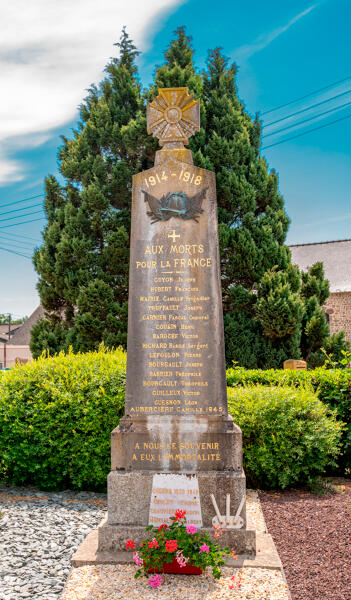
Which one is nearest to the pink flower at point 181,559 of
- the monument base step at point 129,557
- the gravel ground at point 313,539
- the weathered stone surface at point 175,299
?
the monument base step at point 129,557

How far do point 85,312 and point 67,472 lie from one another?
247 inches

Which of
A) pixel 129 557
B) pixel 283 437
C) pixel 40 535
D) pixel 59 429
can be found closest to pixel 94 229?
pixel 59 429

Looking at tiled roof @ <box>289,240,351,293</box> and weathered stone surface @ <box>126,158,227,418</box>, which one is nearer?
weathered stone surface @ <box>126,158,227,418</box>

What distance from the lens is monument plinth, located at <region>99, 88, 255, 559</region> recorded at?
4.22 meters

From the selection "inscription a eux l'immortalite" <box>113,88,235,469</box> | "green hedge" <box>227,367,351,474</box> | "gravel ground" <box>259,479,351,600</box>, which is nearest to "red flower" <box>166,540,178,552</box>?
"inscription a eux l'immortalite" <box>113,88,235,469</box>

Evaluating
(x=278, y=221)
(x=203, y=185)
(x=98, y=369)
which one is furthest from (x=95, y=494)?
(x=278, y=221)

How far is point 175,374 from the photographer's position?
178 inches

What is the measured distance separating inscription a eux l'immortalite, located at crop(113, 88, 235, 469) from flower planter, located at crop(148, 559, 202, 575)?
847 millimetres

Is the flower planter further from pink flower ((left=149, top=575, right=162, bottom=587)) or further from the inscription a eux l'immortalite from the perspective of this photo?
the inscription a eux l'immortalite

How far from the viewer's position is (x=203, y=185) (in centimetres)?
479

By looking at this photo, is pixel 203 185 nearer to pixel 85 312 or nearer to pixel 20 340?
pixel 85 312

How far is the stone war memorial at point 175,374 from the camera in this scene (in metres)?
4.18

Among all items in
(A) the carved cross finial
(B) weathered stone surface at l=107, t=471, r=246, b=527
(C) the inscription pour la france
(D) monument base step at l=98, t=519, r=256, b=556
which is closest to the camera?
(D) monument base step at l=98, t=519, r=256, b=556

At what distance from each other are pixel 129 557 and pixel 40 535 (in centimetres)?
114
